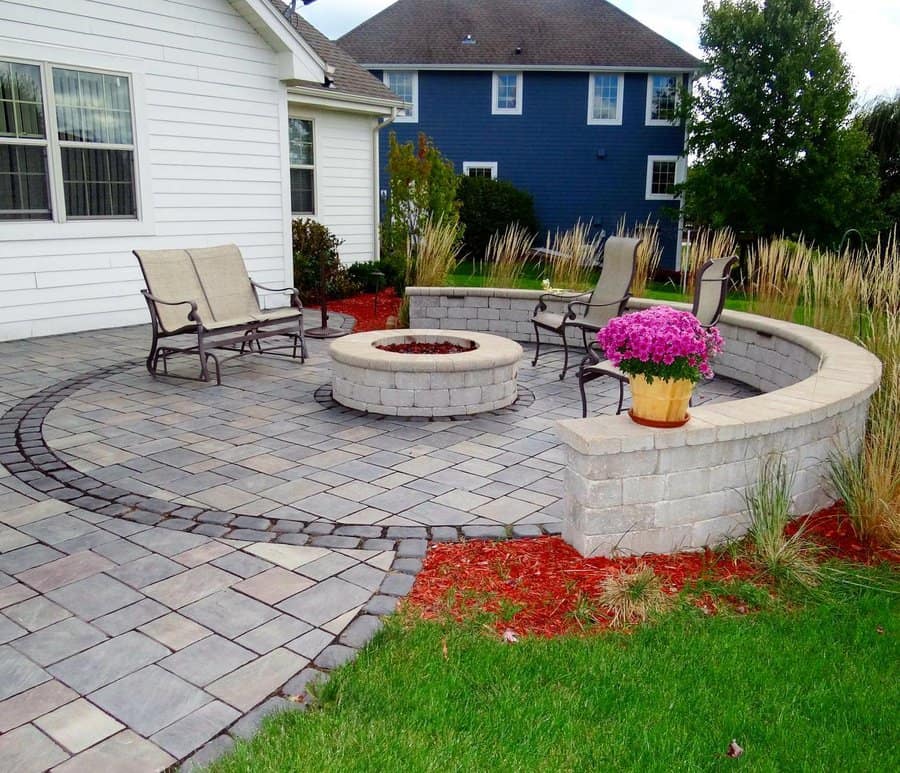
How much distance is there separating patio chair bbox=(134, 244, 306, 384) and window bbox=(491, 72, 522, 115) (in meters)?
16.3

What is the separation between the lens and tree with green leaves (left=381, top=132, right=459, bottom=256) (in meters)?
10.8

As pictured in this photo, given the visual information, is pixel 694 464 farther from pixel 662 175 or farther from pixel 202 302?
pixel 662 175

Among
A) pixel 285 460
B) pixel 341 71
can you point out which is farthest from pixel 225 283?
pixel 341 71

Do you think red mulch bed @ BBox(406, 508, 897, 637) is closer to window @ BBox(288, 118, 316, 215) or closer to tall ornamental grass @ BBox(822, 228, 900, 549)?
tall ornamental grass @ BBox(822, 228, 900, 549)

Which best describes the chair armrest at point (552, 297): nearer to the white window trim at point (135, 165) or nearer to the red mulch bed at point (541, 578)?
the red mulch bed at point (541, 578)

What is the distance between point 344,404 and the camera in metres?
5.79

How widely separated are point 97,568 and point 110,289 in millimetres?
6047

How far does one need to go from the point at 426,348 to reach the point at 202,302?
206 cm

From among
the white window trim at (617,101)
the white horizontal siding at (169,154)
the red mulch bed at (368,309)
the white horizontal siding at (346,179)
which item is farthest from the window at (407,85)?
the white horizontal siding at (169,154)

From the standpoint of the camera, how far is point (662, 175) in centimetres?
2223

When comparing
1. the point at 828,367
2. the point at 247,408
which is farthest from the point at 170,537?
the point at 828,367

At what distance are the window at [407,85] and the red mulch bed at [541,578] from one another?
65.7ft

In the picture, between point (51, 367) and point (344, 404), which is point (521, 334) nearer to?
point (344, 404)

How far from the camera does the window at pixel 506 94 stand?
21.8 metres
